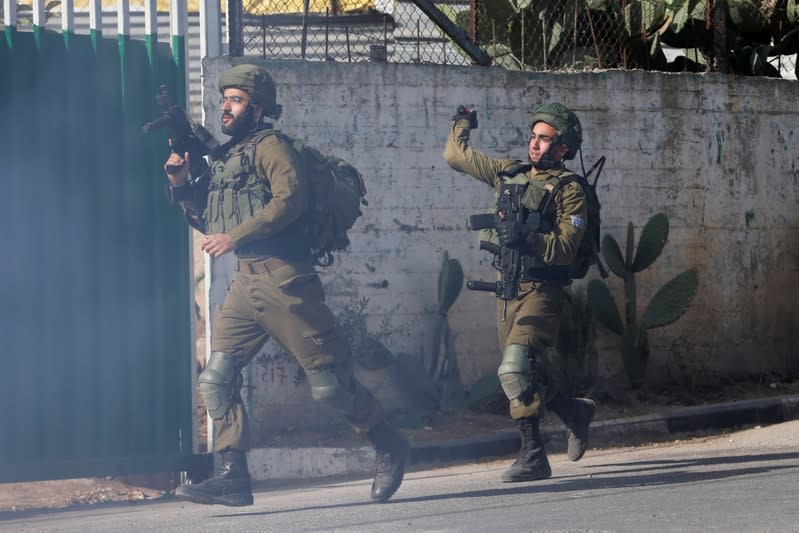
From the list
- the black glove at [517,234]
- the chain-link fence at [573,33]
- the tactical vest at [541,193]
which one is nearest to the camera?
the black glove at [517,234]

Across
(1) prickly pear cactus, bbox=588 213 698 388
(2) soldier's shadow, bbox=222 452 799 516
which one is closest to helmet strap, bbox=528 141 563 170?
(2) soldier's shadow, bbox=222 452 799 516

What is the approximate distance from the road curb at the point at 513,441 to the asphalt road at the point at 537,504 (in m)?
0.12

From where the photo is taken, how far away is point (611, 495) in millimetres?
5680

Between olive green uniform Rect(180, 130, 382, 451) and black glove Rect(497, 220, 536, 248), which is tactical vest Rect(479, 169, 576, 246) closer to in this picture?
black glove Rect(497, 220, 536, 248)

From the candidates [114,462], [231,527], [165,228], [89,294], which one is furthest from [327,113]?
[231,527]

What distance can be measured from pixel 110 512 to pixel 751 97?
5.25 metres

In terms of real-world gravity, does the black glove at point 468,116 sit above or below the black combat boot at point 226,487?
above

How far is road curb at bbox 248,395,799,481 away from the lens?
6.89m

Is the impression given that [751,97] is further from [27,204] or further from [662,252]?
[27,204]

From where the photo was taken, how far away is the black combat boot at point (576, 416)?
626 cm

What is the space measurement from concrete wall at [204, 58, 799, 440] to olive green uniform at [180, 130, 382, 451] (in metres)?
1.48

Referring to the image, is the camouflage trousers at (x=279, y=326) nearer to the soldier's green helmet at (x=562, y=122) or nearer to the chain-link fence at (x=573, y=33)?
the soldier's green helmet at (x=562, y=122)

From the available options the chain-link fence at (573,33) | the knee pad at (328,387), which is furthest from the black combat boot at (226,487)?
the chain-link fence at (573,33)

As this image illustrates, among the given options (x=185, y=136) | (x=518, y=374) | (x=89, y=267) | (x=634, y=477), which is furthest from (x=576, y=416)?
(x=89, y=267)
